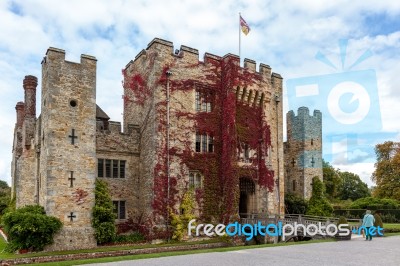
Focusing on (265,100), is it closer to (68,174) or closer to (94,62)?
(94,62)

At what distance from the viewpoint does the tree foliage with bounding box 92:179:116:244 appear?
2219cm

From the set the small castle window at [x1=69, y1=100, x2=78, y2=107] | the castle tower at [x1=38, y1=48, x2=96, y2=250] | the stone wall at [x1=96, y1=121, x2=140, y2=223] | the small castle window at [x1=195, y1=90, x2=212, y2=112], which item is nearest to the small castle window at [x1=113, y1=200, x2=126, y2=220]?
the stone wall at [x1=96, y1=121, x2=140, y2=223]

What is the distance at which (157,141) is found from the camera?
24.5 meters

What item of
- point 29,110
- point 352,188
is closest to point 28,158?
point 29,110

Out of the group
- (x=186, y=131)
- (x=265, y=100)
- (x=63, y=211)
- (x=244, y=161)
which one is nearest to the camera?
(x=63, y=211)

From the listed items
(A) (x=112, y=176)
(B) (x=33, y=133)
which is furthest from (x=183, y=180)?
(B) (x=33, y=133)

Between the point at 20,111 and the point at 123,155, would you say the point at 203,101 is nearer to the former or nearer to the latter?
the point at 123,155

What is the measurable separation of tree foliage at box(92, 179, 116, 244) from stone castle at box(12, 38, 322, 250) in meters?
0.41

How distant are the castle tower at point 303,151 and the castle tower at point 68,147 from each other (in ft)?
69.4

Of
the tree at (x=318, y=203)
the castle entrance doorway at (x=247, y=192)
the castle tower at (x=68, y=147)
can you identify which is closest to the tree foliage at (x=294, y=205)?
the tree at (x=318, y=203)

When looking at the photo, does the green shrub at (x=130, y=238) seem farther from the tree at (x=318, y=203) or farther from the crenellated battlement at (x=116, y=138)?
the tree at (x=318, y=203)

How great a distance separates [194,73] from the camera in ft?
87.0

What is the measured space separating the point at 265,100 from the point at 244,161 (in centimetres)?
503

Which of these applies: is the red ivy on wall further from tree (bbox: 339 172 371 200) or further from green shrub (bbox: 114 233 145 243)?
tree (bbox: 339 172 371 200)
